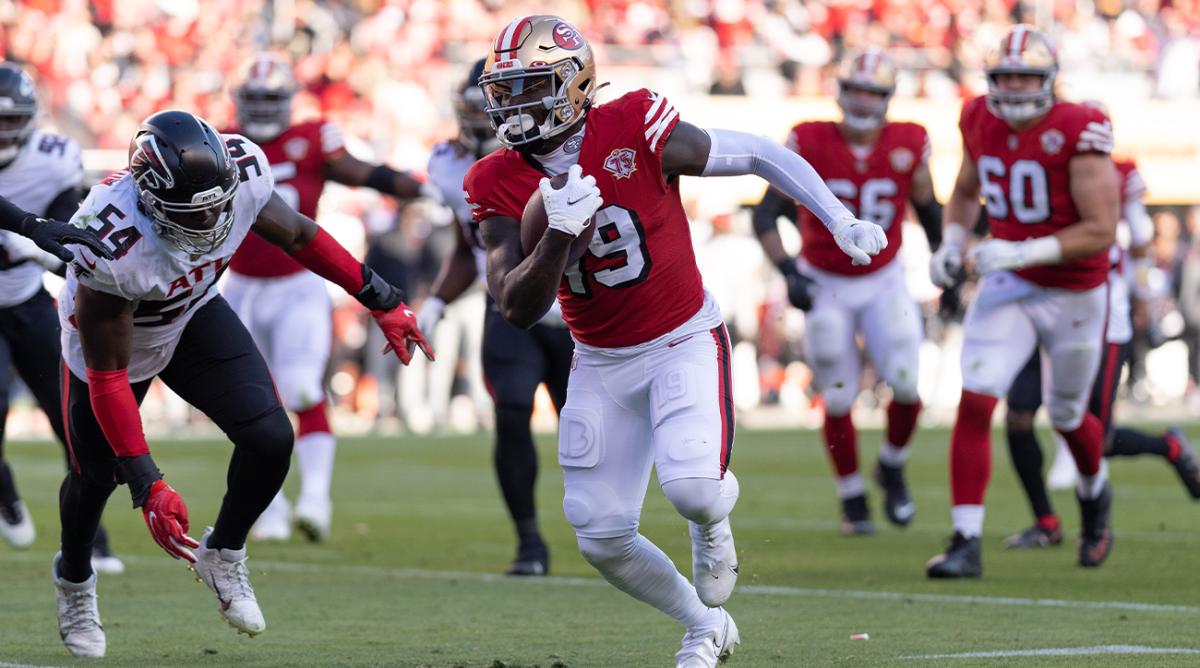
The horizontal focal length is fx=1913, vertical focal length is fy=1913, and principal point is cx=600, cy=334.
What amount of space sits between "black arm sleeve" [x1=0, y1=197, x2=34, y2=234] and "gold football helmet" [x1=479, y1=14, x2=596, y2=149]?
4.21 ft

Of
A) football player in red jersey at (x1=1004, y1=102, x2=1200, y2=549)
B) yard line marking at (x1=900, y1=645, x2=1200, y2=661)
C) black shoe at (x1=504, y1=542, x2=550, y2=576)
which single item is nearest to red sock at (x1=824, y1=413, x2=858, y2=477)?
football player in red jersey at (x1=1004, y1=102, x2=1200, y2=549)

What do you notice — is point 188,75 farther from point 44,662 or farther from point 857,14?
point 44,662

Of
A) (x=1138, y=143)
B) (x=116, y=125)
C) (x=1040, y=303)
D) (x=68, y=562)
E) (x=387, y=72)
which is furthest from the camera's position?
(x=1138, y=143)

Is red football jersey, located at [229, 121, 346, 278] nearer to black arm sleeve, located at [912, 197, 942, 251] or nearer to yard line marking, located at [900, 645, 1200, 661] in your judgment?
black arm sleeve, located at [912, 197, 942, 251]

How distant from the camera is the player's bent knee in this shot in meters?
8.49

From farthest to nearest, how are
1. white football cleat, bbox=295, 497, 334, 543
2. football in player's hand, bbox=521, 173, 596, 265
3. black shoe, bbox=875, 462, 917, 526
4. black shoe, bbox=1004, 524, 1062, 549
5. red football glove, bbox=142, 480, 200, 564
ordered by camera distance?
black shoe, bbox=875, 462, 917, 526 → white football cleat, bbox=295, 497, 334, 543 → black shoe, bbox=1004, 524, 1062, 549 → red football glove, bbox=142, 480, 200, 564 → football in player's hand, bbox=521, 173, 596, 265

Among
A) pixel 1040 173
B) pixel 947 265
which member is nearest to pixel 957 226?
pixel 947 265

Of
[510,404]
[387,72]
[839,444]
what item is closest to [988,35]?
[387,72]

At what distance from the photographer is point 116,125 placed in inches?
783

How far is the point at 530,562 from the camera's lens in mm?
7645

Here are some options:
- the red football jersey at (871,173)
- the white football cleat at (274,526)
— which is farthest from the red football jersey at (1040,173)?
the white football cleat at (274,526)

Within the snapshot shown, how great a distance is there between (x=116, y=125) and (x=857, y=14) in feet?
32.1

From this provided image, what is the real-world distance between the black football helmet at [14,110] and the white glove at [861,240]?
12.0 ft

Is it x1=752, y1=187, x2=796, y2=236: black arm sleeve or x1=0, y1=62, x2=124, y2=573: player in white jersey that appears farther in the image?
x1=752, y1=187, x2=796, y2=236: black arm sleeve
